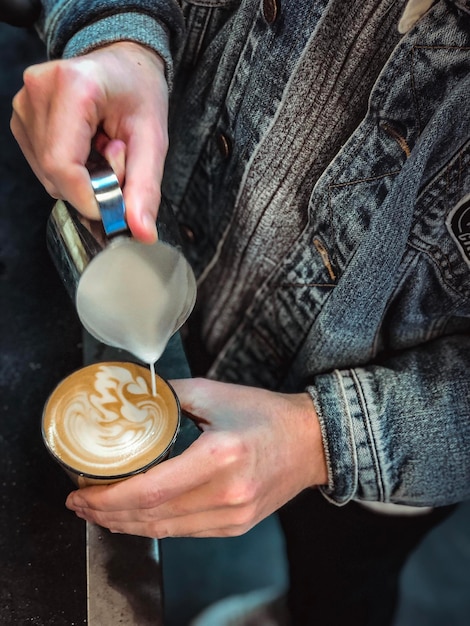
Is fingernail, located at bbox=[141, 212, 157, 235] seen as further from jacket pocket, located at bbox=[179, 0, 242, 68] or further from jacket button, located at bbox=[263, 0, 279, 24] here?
jacket pocket, located at bbox=[179, 0, 242, 68]

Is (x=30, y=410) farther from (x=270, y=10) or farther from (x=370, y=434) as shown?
(x=270, y=10)

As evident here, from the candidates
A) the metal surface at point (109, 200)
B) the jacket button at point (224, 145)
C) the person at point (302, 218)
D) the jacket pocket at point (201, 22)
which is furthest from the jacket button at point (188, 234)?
the metal surface at point (109, 200)

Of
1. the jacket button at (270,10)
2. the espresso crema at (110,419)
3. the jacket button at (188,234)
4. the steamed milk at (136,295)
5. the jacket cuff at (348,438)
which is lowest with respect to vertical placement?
the espresso crema at (110,419)

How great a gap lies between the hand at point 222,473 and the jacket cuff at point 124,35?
0.60 metres

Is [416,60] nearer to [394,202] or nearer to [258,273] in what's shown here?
[394,202]

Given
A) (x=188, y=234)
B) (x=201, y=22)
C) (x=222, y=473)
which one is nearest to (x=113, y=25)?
(x=201, y=22)

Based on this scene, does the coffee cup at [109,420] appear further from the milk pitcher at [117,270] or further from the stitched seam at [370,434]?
the stitched seam at [370,434]

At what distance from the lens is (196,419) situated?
1069 mm

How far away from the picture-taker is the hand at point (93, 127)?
2.73 feet

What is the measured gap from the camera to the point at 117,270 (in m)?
0.85

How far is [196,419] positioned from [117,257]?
0.36m

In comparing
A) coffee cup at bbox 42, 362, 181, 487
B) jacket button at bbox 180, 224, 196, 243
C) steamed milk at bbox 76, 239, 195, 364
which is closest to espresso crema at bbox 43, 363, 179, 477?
coffee cup at bbox 42, 362, 181, 487

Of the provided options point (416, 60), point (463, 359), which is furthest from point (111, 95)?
point (463, 359)

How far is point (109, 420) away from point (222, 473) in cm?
25
